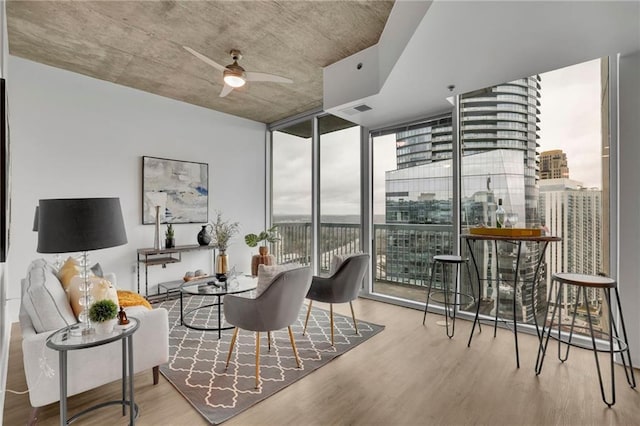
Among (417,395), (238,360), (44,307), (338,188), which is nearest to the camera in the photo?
(44,307)

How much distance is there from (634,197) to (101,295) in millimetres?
3866

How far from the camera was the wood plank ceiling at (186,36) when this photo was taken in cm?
266

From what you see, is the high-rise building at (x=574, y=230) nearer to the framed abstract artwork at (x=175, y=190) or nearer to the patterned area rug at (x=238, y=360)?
the patterned area rug at (x=238, y=360)

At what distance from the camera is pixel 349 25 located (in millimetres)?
2904

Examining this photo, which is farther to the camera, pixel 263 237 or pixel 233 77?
pixel 263 237

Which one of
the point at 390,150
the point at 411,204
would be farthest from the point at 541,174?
the point at 390,150

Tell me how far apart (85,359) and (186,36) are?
2.84m

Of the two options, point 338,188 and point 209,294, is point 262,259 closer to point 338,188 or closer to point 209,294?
point 338,188

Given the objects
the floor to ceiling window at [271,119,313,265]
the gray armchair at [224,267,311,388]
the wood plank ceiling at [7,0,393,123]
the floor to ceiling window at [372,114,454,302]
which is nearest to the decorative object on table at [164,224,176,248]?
the floor to ceiling window at [271,119,313,265]

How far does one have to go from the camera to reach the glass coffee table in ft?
10.0

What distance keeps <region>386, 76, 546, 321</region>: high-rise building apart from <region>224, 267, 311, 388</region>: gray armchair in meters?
2.22

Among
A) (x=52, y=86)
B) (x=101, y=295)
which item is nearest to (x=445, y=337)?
(x=101, y=295)

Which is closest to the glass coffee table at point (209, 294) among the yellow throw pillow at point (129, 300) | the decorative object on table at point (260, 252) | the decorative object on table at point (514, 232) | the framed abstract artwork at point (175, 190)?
the yellow throw pillow at point (129, 300)

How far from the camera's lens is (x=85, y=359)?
192cm
